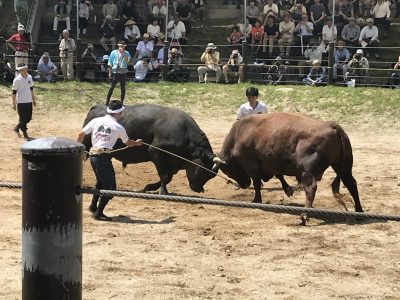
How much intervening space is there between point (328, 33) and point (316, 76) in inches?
72.6

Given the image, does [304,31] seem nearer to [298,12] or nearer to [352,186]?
[298,12]

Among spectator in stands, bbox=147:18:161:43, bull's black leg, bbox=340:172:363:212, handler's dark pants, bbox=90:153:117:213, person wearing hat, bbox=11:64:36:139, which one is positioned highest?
spectator in stands, bbox=147:18:161:43

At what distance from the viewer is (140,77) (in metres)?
24.0

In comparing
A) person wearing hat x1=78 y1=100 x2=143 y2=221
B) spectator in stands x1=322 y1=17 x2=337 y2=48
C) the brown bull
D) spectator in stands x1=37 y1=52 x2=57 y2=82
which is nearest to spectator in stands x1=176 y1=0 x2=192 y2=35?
spectator in stands x1=322 y1=17 x2=337 y2=48

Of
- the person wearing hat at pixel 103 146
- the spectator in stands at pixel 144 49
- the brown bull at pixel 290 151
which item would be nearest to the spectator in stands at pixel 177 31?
the spectator in stands at pixel 144 49

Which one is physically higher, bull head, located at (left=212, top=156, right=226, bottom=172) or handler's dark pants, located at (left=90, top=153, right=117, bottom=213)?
handler's dark pants, located at (left=90, top=153, right=117, bottom=213)

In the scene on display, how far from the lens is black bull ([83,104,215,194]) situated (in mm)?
12281

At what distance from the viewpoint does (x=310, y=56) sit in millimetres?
23484

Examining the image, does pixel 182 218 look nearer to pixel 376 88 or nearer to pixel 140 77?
pixel 376 88

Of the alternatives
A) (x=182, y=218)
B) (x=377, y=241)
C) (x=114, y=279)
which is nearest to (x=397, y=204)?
(x=377, y=241)

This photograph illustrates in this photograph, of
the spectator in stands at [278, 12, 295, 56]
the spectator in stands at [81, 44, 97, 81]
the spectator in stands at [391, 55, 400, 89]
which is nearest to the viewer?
the spectator in stands at [391, 55, 400, 89]

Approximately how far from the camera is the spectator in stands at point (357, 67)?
21.8 m

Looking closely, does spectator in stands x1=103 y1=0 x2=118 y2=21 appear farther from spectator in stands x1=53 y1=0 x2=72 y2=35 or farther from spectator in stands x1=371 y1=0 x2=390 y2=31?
spectator in stands x1=371 y1=0 x2=390 y2=31

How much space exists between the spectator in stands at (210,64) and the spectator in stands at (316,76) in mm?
2651
